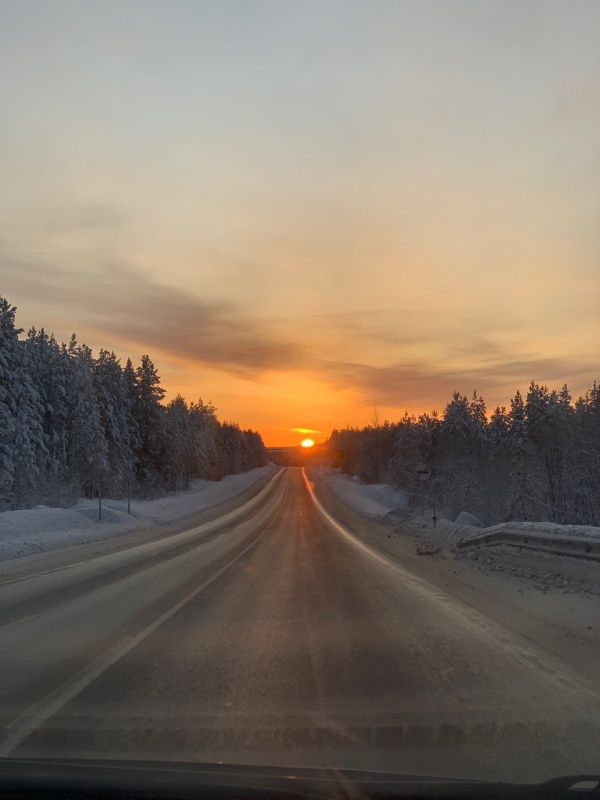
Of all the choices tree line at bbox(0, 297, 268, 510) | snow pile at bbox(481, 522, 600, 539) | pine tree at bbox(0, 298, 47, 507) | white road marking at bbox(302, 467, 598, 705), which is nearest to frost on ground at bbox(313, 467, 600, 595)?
snow pile at bbox(481, 522, 600, 539)

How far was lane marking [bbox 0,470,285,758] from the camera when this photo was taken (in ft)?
14.9

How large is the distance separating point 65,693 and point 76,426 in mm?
46669

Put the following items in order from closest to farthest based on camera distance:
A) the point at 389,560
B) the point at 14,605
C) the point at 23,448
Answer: the point at 14,605
the point at 389,560
the point at 23,448

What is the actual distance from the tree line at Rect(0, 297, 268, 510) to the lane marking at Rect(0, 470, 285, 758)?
24.8 m

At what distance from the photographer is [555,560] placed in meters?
12.4

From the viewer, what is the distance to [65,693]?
18.1ft

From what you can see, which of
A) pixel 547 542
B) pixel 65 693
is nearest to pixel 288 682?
pixel 65 693

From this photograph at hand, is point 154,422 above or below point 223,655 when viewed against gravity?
above

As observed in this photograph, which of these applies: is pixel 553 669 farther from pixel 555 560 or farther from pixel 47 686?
Result: pixel 555 560

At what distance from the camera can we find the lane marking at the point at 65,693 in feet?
14.9

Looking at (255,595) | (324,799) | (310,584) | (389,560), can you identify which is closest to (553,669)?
(324,799)

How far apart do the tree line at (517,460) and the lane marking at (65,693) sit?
1904 inches

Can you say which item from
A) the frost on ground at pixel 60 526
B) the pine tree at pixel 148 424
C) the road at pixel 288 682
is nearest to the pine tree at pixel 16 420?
the frost on ground at pixel 60 526

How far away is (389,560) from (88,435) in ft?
125
